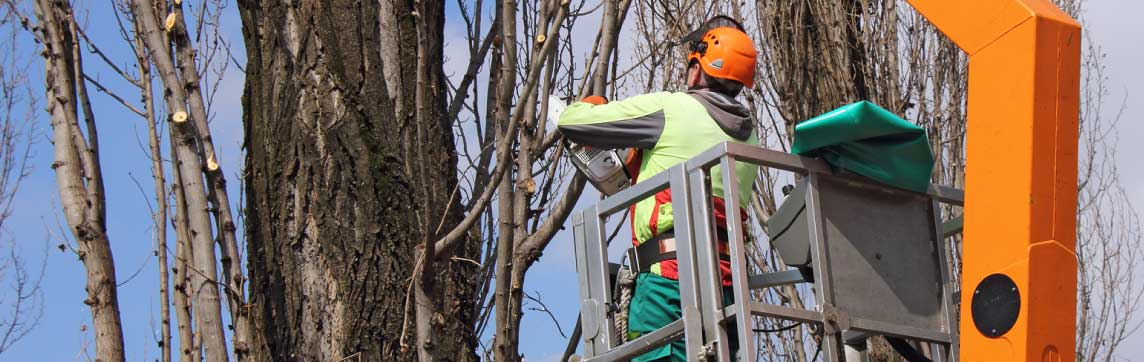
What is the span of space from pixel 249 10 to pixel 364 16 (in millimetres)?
379

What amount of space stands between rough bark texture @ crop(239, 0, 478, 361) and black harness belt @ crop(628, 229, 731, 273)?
21.9 inches

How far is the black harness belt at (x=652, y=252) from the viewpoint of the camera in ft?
14.1

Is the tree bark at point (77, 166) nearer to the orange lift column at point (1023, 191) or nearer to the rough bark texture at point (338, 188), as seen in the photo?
the rough bark texture at point (338, 188)

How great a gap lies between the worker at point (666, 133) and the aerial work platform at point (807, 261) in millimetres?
243

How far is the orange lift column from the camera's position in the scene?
3.12 metres

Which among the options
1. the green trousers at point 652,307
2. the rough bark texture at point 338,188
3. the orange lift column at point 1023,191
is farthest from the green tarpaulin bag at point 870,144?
the rough bark texture at point 338,188

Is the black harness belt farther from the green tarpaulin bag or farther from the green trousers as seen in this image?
the green tarpaulin bag

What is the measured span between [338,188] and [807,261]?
1.54m

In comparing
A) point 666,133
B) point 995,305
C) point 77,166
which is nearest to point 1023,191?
point 995,305

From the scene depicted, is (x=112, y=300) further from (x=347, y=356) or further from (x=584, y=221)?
(x=584, y=221)

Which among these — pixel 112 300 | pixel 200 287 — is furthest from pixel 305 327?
pixel 112 300

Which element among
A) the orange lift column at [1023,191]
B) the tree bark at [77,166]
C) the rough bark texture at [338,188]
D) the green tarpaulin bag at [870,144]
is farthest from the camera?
the tree bark at [77,166]

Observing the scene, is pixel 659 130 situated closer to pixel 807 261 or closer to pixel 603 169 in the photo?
pixel 603 169

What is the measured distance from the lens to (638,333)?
13.8 feet
